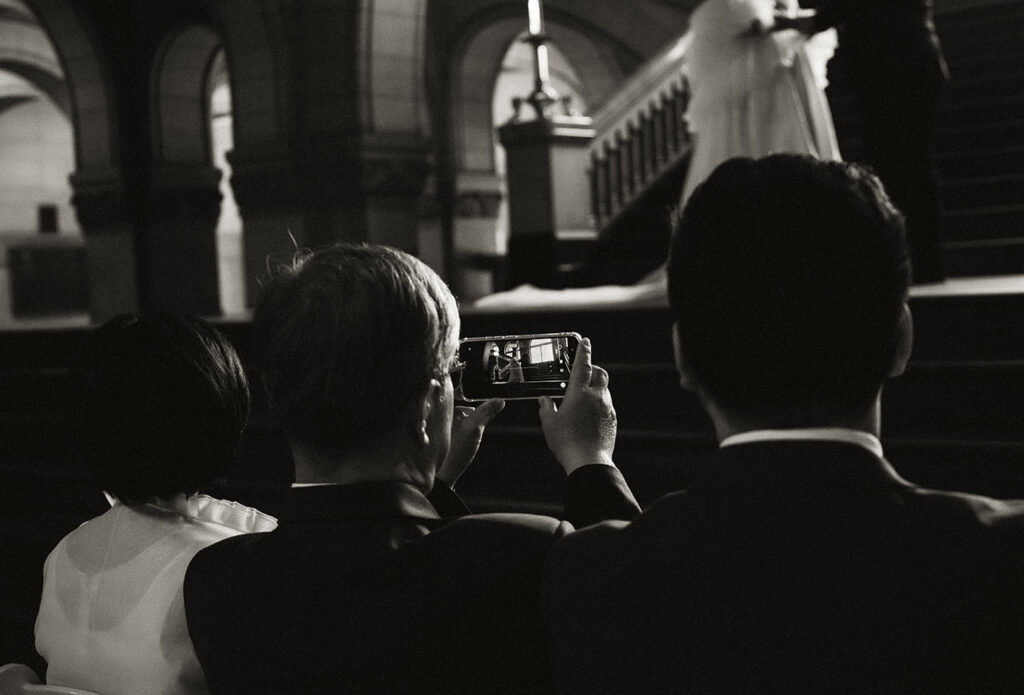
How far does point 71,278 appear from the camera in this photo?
58.1ft

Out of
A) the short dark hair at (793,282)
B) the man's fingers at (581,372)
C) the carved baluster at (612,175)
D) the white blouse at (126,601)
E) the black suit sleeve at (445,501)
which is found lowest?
the white blouse at (126,601)

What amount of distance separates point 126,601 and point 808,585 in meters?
1.02

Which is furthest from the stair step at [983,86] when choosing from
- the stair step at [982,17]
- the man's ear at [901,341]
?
the man's ear at [901,341]

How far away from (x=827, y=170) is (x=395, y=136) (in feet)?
24.8

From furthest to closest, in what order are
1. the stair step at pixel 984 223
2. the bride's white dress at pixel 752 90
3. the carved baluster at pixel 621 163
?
1. the carved baluster at pixel 621 163
2. the stair step at pixel 984 223
3. the bride's white dress at pixel 752 90

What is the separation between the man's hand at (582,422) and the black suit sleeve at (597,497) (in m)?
0.03

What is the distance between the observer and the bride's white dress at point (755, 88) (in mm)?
5824

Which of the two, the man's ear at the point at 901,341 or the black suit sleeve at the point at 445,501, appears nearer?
the man's ear at the point at 901,341

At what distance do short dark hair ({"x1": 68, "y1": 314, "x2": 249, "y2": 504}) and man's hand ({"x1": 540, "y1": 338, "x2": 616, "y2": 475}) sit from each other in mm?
548

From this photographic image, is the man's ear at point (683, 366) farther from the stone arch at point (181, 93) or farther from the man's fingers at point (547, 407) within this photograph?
the stone arch at point (181, 93)

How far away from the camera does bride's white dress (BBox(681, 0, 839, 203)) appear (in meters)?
5.82

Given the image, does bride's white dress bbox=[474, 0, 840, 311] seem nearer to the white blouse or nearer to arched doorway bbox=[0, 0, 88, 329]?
the white blouse

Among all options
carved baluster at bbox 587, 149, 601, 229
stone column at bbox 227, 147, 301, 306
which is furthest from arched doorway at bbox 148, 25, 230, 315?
carved baluster at bbox 587, 149, 601, 229

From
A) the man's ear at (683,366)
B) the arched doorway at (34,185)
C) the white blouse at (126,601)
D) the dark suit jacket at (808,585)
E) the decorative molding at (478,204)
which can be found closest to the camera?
the dark suit jacket at (808,585)
